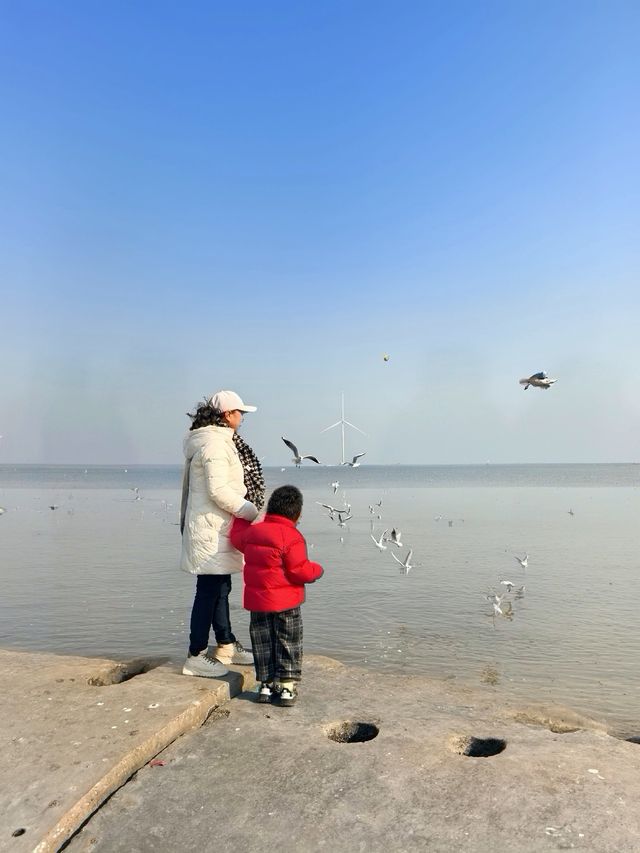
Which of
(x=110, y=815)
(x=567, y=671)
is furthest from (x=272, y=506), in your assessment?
(x=567, y=671)

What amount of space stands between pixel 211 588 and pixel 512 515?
920 inches

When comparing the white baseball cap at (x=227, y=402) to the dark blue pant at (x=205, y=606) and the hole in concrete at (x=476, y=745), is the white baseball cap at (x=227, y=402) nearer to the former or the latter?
the dark blue pant at (x=205, y=606)

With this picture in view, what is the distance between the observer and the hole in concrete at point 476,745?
3842 mm

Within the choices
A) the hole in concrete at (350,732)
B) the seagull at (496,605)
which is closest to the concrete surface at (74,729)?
the hole in concrete at (350,732)

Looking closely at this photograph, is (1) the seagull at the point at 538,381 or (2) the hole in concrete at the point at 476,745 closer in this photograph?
(2) the hole in concrete at the point at 476,745

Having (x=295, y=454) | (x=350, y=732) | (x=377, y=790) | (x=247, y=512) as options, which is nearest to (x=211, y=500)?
(x=247, y=512)

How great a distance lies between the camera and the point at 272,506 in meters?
4.70

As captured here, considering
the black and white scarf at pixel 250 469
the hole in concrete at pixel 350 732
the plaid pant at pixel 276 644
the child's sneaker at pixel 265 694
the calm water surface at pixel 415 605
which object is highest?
the black and white scarf at pixel 250 469

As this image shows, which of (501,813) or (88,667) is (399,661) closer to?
(88,667)

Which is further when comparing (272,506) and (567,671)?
(567,671)

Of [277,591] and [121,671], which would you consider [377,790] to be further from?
[121,671]

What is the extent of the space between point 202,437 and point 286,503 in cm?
88

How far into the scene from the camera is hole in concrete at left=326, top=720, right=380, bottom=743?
161 inches

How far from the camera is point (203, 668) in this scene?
487cm
